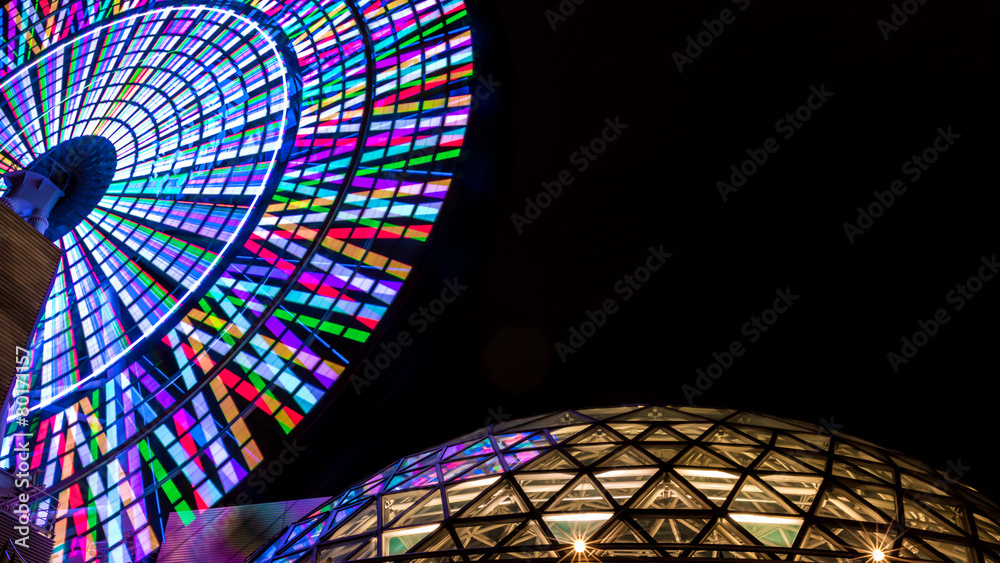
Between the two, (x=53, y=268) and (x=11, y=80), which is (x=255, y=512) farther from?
(x=11, y=80)

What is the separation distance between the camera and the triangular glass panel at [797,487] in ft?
38.3

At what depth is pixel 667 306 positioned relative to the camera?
24.5 metres

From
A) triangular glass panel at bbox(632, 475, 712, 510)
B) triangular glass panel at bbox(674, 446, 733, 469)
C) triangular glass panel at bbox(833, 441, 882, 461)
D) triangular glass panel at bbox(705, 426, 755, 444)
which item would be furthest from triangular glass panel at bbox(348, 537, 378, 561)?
triangular glass panel at bbox(833, 441, 882, 461)

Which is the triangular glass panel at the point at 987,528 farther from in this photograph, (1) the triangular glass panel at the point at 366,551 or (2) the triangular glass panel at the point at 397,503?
(1) the triangular glass panel at the point at 366,551

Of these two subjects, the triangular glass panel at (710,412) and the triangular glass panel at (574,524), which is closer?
the triangular glass panel at (574,524)

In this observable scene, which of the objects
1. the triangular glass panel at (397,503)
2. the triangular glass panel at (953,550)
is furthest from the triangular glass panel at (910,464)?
the triangular glass panel at (397,503)

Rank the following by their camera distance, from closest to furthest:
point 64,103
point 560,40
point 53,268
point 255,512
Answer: point 53,268 → point 255,512 → point 560,40 → point 64,103

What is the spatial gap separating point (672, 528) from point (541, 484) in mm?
2722

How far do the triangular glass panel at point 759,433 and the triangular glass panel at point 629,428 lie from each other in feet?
6.97

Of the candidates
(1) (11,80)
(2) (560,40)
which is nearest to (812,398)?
(2) (560,40)

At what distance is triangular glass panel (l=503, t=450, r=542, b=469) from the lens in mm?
13648

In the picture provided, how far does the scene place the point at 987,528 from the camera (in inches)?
470

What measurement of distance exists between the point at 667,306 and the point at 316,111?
14799 mm

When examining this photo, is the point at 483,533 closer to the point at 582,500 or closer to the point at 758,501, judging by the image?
the point at 582,500
